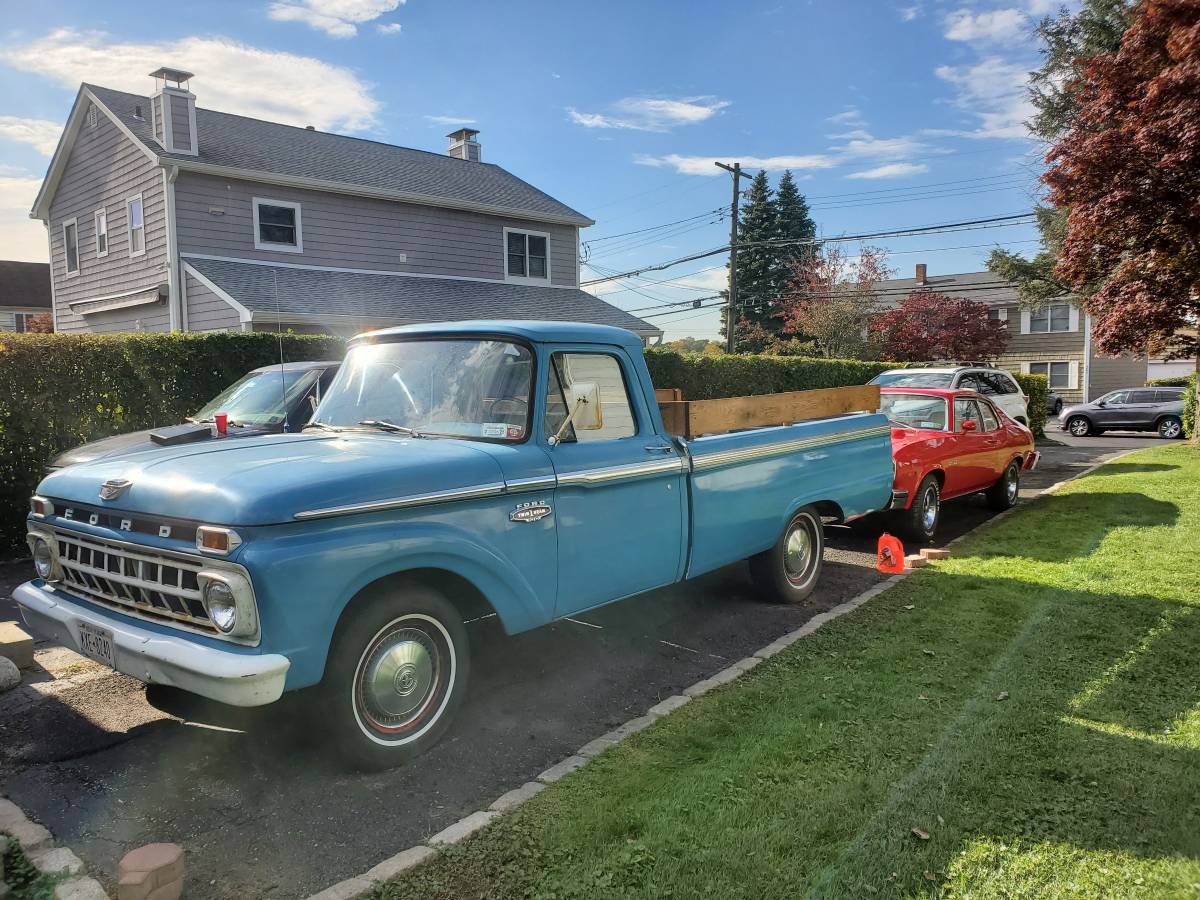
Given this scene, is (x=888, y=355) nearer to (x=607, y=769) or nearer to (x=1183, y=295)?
(x=1183, y=295)

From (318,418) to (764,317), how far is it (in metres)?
47.6

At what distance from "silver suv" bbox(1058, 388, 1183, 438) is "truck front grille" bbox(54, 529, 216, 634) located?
28.3m

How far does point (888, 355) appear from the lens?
35.4 meters

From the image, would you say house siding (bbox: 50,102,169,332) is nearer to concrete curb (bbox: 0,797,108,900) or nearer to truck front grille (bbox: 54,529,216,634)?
truck front grille (bbox: 54,529,216,634)

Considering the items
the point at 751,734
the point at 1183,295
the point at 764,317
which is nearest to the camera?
the point at 751,734

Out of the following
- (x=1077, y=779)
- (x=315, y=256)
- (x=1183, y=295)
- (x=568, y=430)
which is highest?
(x=315, y=256)

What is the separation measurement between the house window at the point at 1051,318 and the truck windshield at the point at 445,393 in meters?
41.0

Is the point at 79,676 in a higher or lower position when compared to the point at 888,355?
lower

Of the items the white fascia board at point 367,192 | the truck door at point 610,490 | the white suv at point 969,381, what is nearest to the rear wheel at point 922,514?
the white suv at point 969,381

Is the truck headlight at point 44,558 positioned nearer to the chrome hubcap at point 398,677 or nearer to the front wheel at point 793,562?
the chrome hubcap at point 398,677

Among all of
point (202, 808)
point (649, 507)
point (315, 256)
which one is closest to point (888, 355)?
point (315, 256)

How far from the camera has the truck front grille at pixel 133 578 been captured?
327 cm

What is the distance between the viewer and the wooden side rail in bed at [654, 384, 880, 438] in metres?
5.29

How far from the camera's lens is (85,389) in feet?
26.0
